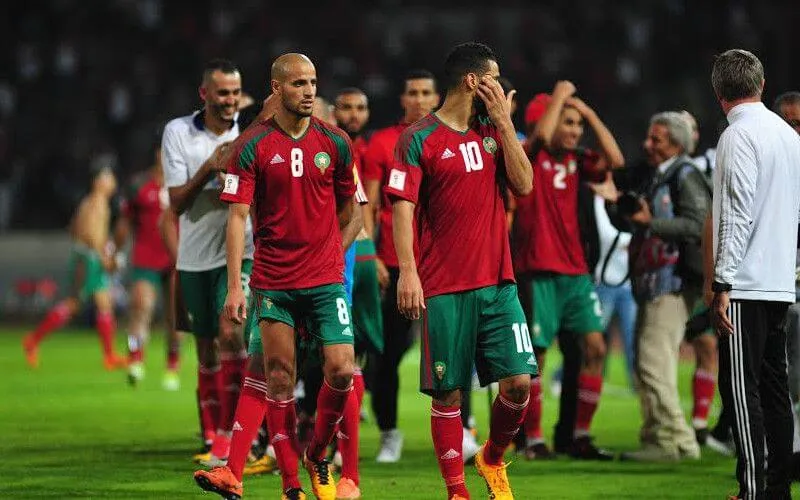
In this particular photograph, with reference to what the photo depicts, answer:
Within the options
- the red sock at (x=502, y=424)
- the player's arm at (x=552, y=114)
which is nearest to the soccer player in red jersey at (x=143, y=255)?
the player's arm at (x=552, y=114)

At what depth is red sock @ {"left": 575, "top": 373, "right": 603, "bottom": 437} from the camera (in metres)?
10.9

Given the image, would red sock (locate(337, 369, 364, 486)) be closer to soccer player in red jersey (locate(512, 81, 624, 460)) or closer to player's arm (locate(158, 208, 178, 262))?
soccer player in red jersey (locate(512, 81, 624, 460))

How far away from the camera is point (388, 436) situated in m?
10.5

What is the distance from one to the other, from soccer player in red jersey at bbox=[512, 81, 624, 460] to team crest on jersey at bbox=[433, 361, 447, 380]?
112 inches

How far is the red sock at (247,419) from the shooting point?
8.07 meters

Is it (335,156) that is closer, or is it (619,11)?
(335,156)

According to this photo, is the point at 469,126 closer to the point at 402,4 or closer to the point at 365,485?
the point at 365,485

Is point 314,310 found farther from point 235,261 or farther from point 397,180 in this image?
point 397,180

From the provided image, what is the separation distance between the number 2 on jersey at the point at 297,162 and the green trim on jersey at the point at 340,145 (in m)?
A: 0.22

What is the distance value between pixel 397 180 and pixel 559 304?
10.8ft

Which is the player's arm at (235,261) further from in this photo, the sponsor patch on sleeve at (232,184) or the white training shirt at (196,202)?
the white training shirt at (196,202)

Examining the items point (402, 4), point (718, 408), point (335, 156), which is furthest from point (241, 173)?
point (402, 4)

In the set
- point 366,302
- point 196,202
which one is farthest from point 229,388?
point 196,202

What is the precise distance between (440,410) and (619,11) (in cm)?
2152
